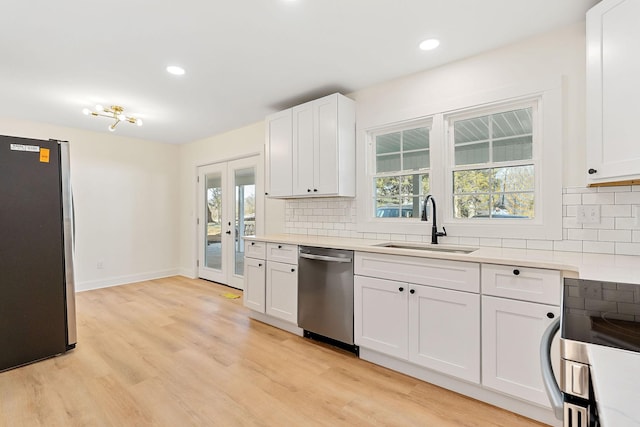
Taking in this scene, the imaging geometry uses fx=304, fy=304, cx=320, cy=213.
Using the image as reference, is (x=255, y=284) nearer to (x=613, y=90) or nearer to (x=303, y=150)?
(x=303, y=150)

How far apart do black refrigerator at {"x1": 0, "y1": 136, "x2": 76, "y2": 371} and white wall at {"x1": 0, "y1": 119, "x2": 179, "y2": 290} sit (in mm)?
2404

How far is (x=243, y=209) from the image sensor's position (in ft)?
15.5

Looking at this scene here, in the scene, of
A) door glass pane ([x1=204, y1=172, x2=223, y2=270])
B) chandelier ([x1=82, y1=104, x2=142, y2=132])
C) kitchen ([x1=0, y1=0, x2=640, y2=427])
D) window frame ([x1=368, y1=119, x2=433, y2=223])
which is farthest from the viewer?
door glass pane ([x1=204, y1=172, x2=223, y2=270])

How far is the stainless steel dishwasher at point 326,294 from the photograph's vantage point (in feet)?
8.31

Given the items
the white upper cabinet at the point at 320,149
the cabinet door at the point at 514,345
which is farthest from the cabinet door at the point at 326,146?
the cabinet door at the point at 514,345

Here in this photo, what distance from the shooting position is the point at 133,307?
12.6 ft

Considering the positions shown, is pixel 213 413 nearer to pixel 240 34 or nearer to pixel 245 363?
pixel 245 363

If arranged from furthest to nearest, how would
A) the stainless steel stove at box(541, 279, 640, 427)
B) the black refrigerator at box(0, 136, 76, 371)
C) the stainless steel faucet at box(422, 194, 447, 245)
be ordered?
1. the stainless steel faucet at box(422, 194, 447, 245)
2. the black refrigerator at box(0, 136, 76, 371)
3. the stainless steel stove at box(541, 279, 640, 427)

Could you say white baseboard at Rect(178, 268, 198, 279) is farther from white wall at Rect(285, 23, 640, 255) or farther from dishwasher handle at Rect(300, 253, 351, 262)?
white wall at Rect(285, 23, 640, 255)

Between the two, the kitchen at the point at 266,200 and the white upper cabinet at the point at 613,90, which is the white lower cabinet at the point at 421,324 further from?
the white upper cabinet at the point at 613,90

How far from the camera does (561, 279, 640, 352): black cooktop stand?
0.67 m

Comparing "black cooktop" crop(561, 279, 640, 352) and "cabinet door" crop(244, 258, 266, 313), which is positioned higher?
"black cooktop" crop(561, 279, 640, 352)

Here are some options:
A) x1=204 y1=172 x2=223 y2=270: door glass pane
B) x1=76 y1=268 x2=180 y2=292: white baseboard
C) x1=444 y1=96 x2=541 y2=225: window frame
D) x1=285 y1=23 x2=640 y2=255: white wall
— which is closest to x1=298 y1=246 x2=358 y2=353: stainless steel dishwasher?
x1=285 y1=23 x2=640 y2=255: white wall

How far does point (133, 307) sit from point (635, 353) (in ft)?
14.7
